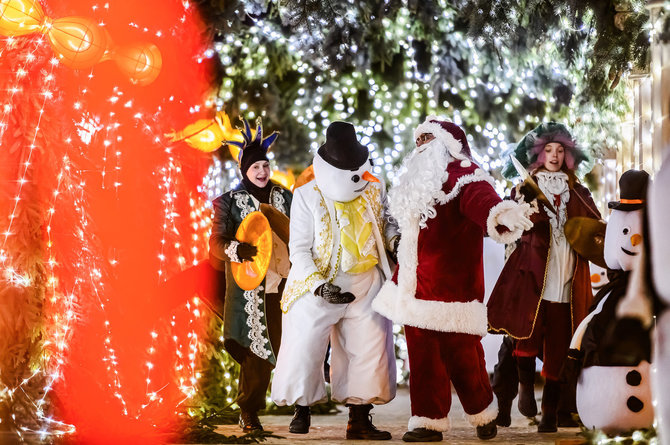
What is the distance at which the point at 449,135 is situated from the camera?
219 inches

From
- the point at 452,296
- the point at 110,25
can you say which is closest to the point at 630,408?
the point at 452,296

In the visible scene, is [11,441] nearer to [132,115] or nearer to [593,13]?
[132,115]

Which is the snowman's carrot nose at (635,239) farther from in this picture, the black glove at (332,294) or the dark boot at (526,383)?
the black glove at (332,294)

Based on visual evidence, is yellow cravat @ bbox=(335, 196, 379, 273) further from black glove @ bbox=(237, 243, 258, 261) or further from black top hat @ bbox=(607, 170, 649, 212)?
black top hat @ bbox=(607, 170, 649, 212)

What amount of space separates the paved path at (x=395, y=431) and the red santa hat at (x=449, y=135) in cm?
164

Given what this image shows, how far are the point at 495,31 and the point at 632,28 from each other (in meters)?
0.86

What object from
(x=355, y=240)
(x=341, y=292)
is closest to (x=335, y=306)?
(x=341, y=292)

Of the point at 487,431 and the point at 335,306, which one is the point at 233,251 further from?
the point at 487,431

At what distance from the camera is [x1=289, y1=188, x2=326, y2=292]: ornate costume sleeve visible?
5602 mm

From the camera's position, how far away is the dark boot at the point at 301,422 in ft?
19.1

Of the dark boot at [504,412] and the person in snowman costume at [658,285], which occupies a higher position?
the person in snowman costume at [658,285]

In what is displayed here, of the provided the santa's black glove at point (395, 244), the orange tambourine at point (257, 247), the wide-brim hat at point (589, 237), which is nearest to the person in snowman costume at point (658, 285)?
the santa's black glove at point (395, 244)

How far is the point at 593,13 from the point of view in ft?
19.6

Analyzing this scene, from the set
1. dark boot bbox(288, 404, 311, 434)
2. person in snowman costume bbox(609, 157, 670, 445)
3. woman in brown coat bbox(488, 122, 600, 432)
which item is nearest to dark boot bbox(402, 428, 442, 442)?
dark boot bbox(288, 404, 311, 434)
